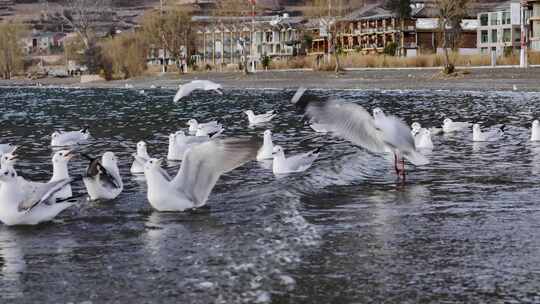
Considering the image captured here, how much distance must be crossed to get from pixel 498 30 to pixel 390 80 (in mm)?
43336

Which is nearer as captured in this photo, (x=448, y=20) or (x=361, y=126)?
(x=361, y=126)

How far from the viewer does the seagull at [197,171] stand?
10.9m

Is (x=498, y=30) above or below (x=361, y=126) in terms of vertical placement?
above

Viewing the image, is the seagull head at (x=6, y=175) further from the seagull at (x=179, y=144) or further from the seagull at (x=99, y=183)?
the seagull at (x=179, y=144)

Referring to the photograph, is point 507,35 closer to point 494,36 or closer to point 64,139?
point 494,36

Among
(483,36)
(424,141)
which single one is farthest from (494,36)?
(424,141)

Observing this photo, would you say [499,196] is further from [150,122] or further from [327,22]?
[327,22]

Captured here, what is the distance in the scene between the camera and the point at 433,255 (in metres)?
8.86

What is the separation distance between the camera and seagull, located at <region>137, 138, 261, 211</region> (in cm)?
1095

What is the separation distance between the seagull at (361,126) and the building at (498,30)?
7703cm

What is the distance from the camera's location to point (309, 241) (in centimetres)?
959

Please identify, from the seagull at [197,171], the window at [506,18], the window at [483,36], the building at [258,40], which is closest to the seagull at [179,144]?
the seagull at [197,171]

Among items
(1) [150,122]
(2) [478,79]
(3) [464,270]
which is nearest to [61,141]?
(1) [150,122]

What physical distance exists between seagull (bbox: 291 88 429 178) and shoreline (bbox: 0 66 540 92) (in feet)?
94.6
